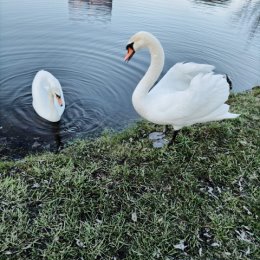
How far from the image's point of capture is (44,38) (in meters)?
11.3

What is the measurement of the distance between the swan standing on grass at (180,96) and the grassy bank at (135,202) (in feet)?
2.27

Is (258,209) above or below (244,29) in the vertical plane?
above

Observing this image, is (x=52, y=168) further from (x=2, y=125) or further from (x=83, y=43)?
(x=83, y=43)

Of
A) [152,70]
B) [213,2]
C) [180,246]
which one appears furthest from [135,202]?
[213,2]

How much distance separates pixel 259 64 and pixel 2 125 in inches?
387

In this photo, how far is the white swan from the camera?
6758 mm

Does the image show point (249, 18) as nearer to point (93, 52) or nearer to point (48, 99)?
point (93, 52)

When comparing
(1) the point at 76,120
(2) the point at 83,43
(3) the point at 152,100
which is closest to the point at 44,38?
(2) the point at 83,43

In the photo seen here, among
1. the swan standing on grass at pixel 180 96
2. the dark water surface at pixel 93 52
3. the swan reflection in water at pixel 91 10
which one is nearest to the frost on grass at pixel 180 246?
the swan standing on grass at pixel 180 96

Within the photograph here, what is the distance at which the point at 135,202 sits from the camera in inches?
165

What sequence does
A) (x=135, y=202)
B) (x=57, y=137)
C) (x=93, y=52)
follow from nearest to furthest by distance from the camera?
(x=135, y=202)
(x=57, y=137)
(x=93, y=52)

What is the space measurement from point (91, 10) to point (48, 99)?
33.3 feet

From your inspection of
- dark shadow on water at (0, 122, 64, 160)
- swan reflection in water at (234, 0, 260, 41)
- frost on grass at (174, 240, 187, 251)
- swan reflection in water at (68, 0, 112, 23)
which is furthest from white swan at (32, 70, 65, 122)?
swan reflection in water at (234, 0, 260, 41)

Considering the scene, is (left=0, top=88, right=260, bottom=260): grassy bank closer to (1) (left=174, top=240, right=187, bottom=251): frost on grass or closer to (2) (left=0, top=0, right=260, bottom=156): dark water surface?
(1) (left=174, top=240, right=187, bottom=251): frost on grass
